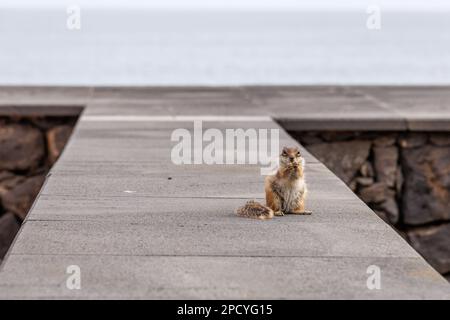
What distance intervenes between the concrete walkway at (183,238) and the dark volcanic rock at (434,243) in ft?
7.81

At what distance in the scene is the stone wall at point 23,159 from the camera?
11.9m

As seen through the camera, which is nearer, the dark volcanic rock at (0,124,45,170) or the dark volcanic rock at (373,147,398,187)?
the dark volcanic rock at (373,147,398,187)

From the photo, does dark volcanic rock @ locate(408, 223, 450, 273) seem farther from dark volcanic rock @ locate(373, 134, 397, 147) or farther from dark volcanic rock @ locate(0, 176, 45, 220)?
dark volcanic rock @ locate(0, 176, 45, 220)

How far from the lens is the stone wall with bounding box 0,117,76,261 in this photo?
39.0ft

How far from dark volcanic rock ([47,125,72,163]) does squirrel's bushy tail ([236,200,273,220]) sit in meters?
6.23

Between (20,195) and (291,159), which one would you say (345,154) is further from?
(291,159)

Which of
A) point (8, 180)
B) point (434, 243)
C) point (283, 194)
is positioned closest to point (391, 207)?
point (434, 243)

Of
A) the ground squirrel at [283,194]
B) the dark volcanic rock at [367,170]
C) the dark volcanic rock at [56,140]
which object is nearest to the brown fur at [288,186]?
the ground squirrel at [283,194]

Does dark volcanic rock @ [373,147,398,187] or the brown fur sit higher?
the brown fur

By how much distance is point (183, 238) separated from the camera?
18.4ft

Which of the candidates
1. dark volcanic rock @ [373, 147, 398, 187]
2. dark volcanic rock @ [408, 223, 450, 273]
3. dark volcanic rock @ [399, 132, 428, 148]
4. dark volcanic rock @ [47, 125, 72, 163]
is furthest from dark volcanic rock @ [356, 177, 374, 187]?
dark volcanic rock @ [47, 125, 72, 163]

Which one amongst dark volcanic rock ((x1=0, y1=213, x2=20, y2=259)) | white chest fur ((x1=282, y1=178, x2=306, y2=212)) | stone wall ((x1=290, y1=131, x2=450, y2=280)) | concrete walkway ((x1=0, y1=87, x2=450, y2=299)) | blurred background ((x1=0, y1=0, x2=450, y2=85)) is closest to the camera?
concrete walkway ((x1=0, y1=87, x2=450, y2=299))

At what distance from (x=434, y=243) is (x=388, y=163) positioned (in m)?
1.02

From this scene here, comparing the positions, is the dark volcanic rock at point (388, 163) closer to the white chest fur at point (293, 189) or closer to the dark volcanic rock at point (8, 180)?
the dark volcanic rock at point (8, 180)
